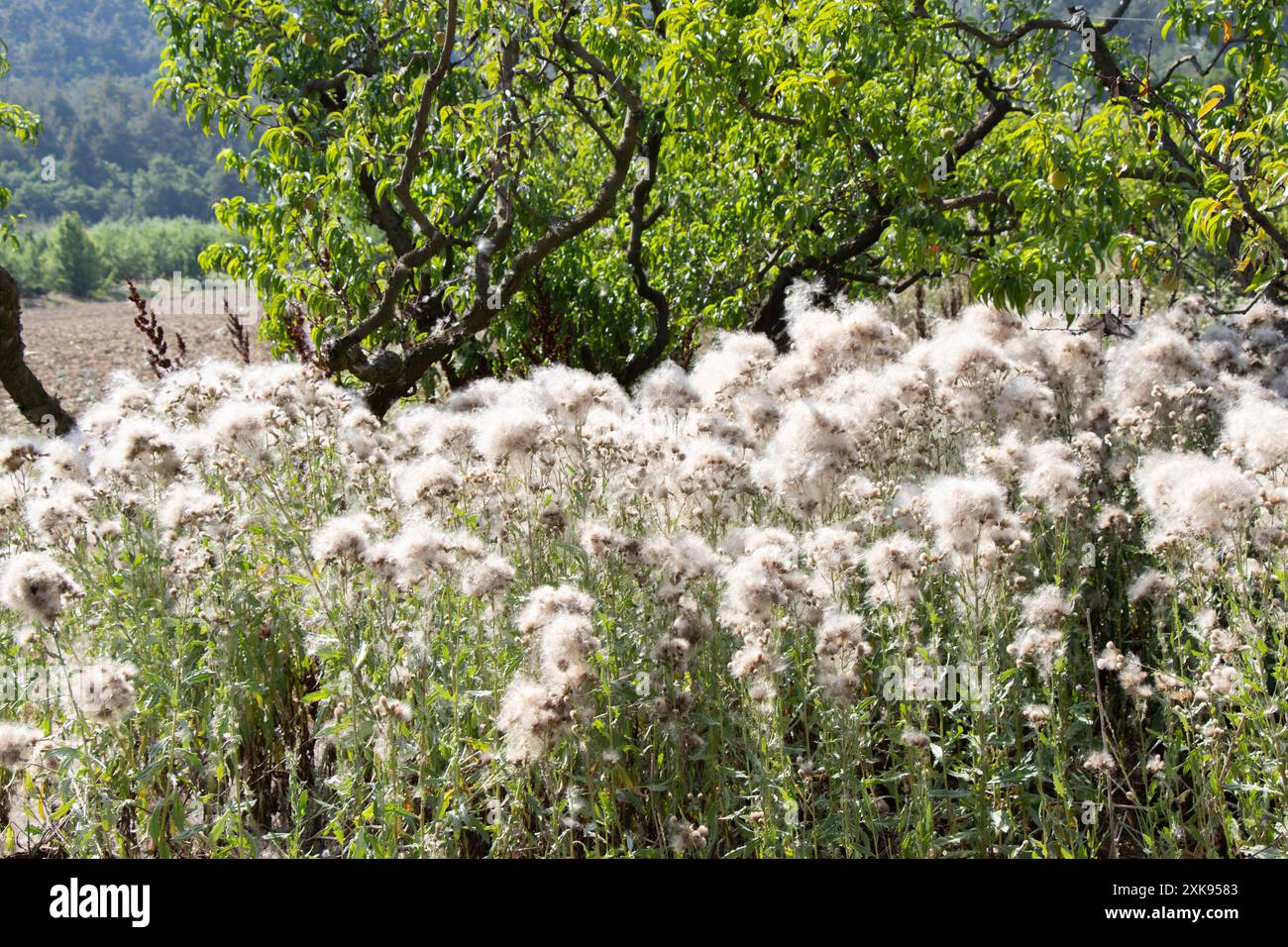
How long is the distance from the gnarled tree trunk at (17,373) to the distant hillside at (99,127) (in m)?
87.7

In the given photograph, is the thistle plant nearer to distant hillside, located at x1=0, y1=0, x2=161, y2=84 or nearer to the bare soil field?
the bare soil field

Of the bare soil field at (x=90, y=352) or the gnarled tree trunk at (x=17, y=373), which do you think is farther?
the bare soil field at (x=90, y=352)

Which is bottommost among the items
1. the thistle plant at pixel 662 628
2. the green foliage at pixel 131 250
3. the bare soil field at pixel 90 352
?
the thistle plant at pixel 662 628

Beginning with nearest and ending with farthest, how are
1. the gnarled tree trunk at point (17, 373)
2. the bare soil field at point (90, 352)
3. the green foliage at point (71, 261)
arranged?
the gnarled tree trunk at point (17, 373)
the bare soil field at point (90, 352)
the green foliage at point (71, 261)

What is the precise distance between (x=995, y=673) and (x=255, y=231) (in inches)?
241

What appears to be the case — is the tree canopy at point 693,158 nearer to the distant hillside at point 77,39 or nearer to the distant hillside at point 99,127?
the distant hillside at point 99,127

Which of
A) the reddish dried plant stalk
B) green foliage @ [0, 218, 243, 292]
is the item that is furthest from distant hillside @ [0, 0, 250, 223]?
the reddish dried plant stalk

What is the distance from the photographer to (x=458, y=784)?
275 centimetres

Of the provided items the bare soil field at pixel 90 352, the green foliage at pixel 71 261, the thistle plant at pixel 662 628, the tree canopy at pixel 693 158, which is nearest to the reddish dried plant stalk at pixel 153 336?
the tree canopy at pixel 693 158

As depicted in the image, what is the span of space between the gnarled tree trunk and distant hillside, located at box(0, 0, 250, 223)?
87.7 m

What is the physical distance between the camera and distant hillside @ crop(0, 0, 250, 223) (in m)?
102

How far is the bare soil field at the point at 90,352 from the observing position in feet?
41.0

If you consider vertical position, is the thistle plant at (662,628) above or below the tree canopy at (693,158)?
below

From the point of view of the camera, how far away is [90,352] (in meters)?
19.0
